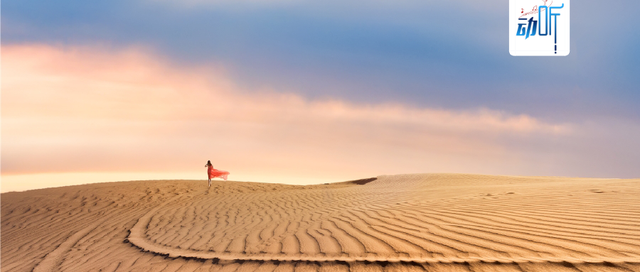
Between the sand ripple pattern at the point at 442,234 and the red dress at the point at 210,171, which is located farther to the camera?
the red dress at the point at 210,171

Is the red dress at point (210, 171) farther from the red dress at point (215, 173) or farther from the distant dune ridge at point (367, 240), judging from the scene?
the distant dune ridge at point (367, 240)

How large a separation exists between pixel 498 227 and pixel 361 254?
6.73 ft

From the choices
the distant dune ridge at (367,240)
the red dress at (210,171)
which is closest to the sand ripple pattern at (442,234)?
the distant dune ridge at (367,240)

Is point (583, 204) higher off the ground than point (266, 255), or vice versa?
point (583, 204)

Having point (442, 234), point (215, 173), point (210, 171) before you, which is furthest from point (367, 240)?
point (215, 173)

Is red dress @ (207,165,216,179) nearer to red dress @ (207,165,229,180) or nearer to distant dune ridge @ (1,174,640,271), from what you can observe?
red dress @ (207,165,229,180)

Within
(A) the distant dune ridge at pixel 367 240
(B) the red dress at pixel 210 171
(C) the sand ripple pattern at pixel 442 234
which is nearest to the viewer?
(A) the distant dune ridge at pixel 367 240

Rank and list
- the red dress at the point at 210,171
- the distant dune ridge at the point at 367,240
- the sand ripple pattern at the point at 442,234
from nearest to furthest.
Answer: the distant dune ridge at the point at 367,240 < the sand ripple pattern at the point at 442,234 < the red dress at the point at 210,171

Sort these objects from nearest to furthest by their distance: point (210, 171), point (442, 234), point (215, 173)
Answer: point (442, 234)
point (210, 171)
point (215, 173)

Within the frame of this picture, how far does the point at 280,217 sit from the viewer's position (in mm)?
8219

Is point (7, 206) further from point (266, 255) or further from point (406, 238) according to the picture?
point (406, 238)

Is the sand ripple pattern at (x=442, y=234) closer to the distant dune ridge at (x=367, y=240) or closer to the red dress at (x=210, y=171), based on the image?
the distant dune ridge at (x=367, y=240)

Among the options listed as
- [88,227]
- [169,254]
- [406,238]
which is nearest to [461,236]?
[406,238]

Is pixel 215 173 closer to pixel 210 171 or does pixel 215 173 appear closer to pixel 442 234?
pixel 210 171
